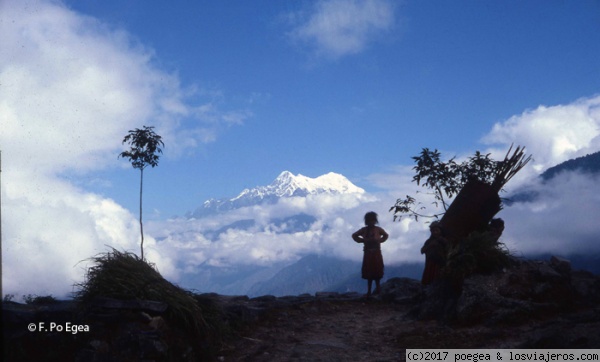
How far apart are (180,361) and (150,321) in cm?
74

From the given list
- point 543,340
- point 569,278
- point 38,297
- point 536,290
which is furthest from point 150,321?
point 569,278

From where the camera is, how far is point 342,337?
9305 mm

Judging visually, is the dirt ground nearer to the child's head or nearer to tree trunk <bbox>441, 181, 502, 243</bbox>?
tree trunk <bbox>441, 181, 502, 243</bbox>

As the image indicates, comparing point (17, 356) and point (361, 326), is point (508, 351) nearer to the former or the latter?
point (361, 326)

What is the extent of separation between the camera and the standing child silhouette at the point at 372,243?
13023mm

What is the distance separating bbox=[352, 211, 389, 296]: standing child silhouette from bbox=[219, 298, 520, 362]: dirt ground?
154cm

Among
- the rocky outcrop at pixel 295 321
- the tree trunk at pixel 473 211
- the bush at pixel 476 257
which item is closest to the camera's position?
the rocky outcrop at pixel 295 321

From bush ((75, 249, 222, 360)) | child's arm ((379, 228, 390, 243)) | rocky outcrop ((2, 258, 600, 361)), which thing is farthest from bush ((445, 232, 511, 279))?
bush ((75, 249, 222, 360))

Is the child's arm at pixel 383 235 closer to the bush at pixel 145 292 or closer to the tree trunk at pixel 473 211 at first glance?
the tree trunk at pixel 473 211

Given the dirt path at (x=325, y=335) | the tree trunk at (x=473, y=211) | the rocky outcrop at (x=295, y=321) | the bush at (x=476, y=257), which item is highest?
the tree trunk at (x=473, y=211)

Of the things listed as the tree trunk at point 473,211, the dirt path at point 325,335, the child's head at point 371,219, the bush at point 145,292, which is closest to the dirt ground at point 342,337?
the dirt path at point 325,335

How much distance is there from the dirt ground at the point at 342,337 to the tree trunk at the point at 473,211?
86.7 inches

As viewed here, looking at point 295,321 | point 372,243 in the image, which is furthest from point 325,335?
point 372,243

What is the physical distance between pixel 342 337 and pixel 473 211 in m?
4.17
